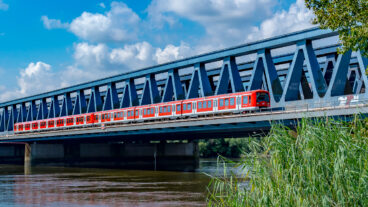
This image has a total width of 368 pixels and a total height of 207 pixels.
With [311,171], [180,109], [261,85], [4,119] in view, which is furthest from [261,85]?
[4,119]

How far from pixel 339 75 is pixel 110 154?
56214mm

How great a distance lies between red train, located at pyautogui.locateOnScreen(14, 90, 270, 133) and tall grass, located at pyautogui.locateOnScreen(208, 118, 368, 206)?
29910 mm

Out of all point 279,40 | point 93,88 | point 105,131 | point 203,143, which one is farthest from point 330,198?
point 203,143

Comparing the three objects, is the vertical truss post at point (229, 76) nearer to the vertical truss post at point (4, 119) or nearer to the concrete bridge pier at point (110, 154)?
the concrete bridge pier at point (110, 154)

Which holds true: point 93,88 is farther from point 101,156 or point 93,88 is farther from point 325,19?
point 325,19

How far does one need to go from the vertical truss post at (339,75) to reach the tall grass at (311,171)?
69.9 feet

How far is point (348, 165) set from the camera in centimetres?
1212

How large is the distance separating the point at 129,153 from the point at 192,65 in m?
35.2

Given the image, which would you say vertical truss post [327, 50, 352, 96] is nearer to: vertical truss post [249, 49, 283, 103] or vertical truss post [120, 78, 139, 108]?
vertical truss post [249, 49, 283, 103]

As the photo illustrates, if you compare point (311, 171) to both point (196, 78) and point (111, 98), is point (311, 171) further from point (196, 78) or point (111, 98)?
point (111, 98)

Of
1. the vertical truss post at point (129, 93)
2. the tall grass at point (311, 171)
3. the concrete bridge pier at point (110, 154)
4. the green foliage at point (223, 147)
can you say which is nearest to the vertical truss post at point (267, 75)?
the vertical truss post at point (129, 93)

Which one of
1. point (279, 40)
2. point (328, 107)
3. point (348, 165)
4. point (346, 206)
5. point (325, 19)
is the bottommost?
point (346, 206)

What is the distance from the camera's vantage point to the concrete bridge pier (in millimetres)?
79625

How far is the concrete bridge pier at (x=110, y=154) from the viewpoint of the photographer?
261ft
